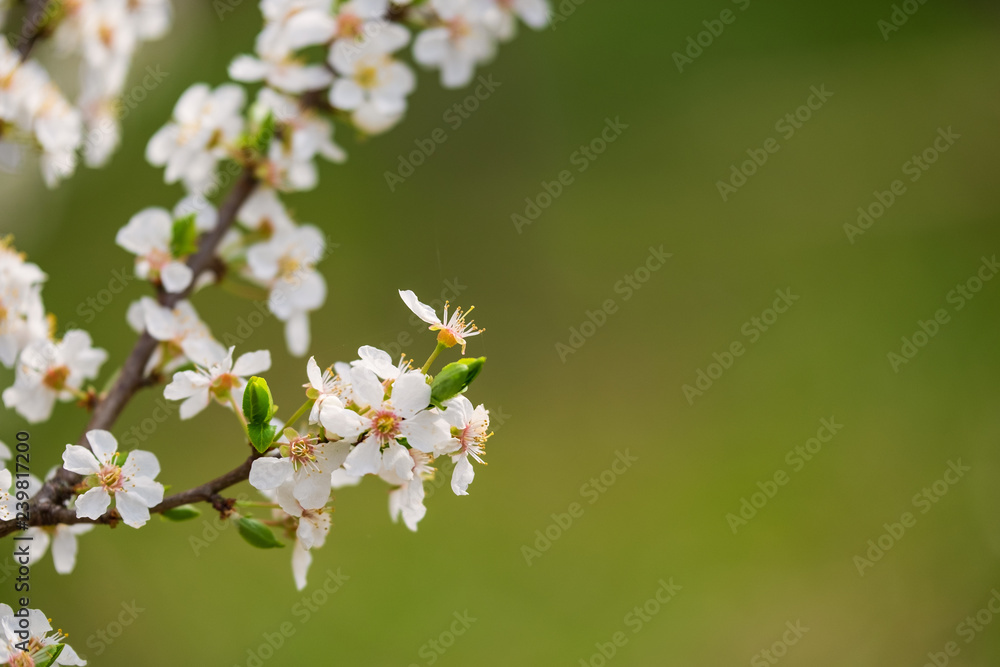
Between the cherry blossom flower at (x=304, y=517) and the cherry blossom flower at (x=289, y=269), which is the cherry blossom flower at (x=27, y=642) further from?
the cherry blossom flower at (x=289, y=269)

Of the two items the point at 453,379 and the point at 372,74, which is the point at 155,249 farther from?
the point at 453,379

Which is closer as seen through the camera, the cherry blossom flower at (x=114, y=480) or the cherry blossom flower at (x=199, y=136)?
the cherry blossom flower at (x=114, y=480)

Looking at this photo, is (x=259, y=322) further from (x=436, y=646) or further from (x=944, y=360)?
(x=944, y=360)

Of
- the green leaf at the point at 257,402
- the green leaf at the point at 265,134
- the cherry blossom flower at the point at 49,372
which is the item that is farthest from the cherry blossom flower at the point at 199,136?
the green leaf at the point at 257,402

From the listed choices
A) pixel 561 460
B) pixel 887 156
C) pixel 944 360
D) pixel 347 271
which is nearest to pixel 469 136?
pixel 347 271

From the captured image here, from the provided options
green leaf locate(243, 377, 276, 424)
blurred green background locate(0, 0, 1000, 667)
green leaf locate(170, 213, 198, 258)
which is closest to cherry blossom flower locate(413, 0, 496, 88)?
green leaf locate(170, 213, 198, 258)

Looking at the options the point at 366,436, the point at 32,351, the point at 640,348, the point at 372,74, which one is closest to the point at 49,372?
the point at 32,351

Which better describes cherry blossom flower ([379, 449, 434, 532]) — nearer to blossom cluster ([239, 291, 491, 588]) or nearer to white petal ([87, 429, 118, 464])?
blossom cluster ([239, 291, 491, 588])
